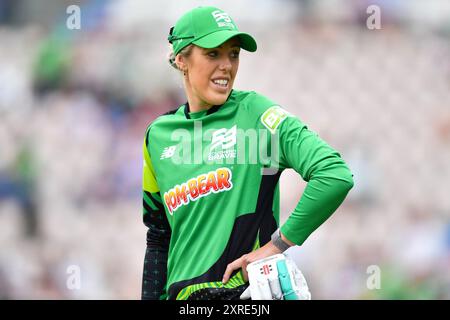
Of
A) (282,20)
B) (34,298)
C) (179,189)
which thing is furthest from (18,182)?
(179,189)

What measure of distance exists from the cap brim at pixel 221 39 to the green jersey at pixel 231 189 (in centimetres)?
15

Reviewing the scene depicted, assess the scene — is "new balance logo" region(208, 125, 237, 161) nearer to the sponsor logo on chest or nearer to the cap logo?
the sponsor logo on chest

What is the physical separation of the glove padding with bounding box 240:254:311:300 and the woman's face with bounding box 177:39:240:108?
20.2 inches

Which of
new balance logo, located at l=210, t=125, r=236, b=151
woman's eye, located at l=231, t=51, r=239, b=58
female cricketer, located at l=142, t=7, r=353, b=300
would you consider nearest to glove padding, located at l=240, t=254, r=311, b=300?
female cricketer, located at l=142, t=7, r=353, b=300

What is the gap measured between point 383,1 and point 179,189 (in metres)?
2.67

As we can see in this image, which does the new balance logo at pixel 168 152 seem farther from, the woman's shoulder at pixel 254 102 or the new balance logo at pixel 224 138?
the woman's shoulder at pixel 254 102

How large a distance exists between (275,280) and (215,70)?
2.10 ft

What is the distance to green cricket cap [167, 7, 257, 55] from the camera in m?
2.30

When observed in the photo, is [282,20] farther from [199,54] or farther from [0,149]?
[199,54]

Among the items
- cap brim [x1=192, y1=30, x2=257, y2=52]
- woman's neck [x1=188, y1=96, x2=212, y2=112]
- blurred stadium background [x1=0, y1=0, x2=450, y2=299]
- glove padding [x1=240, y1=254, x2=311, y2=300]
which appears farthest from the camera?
blurred stadium background [x1=0, y1=0, x2=450, y2=299]

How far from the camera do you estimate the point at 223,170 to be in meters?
2.31

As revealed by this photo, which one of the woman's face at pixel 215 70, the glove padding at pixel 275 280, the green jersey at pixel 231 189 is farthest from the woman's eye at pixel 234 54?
the glove padding at pixel 275 280

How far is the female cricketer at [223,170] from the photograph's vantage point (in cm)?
220

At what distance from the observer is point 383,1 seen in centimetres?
462
